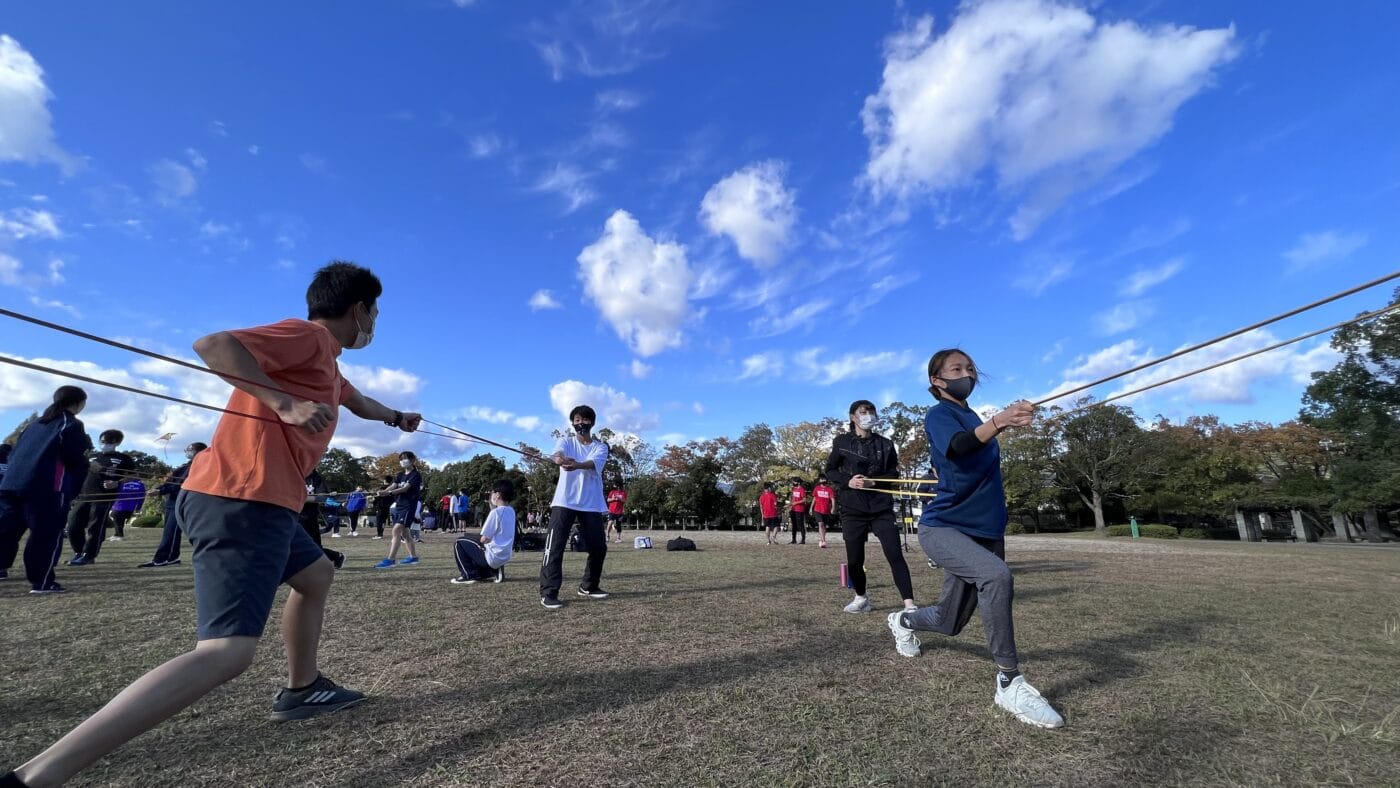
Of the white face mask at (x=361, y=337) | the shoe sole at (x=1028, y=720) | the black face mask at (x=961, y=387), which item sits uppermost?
the white face mask at (x=361, y=337)

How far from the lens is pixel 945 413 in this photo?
11.7 ft

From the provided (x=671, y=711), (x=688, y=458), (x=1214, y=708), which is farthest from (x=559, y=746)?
(x=688, y=458)

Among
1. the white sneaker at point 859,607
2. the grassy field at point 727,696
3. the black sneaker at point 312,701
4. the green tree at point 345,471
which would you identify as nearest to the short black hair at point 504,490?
the grassy field at point 727,696

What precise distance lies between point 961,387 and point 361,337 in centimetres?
334

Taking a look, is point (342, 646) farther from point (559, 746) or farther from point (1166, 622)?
point (1166, 622)

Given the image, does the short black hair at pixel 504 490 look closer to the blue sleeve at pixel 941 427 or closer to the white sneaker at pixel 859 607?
the white sneaker at pixel 859 607

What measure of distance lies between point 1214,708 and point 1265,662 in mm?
1476

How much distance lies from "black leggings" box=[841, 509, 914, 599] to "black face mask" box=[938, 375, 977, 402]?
2259mm

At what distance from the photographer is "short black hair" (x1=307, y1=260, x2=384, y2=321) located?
115 inches

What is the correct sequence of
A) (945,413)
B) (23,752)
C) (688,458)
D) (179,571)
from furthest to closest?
(688,458) → (179,571) → (945,413) → (23,752)

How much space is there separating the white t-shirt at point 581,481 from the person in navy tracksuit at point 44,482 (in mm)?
5174

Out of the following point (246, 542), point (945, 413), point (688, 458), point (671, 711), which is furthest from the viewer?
point (688, 458)

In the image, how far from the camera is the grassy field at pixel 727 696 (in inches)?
97.0

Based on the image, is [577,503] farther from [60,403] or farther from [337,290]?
[60,403]
